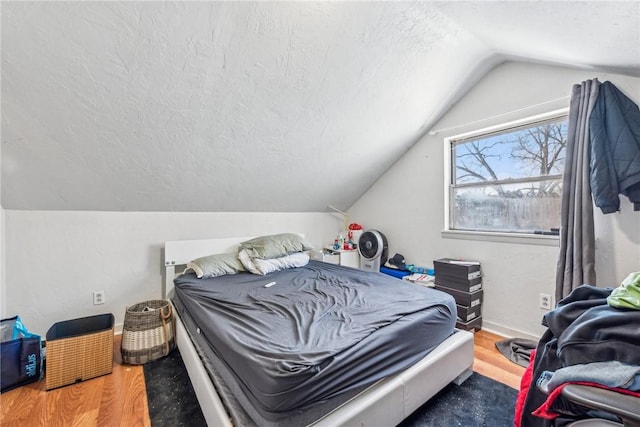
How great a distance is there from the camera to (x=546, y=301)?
2.23 meters

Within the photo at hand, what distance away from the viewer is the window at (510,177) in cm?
234

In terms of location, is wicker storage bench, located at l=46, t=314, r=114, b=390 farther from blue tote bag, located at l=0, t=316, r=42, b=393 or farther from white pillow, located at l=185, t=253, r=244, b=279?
white pillow, located at l=185, t=253, r=244, b=279

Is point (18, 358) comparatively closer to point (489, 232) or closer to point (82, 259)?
point (82, 259)

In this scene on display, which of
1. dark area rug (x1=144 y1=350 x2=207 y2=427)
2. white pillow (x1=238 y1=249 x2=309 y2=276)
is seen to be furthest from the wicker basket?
white pillow (x1=238 y1=249 x2=309 y2=276)

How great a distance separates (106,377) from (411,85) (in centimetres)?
334

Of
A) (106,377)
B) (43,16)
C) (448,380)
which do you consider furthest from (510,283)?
(43,16)

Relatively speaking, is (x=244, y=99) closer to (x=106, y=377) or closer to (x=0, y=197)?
(x=0, y=197)

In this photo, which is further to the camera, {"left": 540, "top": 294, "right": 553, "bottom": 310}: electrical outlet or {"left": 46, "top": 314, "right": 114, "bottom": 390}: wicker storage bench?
{"left": 540, "top": 294, "right": 553, "bottom": 310}: electrical outlet

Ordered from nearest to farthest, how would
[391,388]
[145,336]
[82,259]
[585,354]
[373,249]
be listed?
[585,354] < [391,388] < [145,336] < [82,259] < [373,249]

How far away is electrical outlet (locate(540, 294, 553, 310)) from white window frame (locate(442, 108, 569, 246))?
0.44 metres

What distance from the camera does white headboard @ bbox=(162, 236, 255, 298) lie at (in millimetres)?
2623

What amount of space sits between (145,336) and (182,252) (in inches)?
33.8

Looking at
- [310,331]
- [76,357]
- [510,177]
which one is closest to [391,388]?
[310,331]

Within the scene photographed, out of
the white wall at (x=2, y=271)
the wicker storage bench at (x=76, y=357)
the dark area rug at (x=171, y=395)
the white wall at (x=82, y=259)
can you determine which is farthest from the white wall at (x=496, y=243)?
the white wall at (x=2, y=271)
